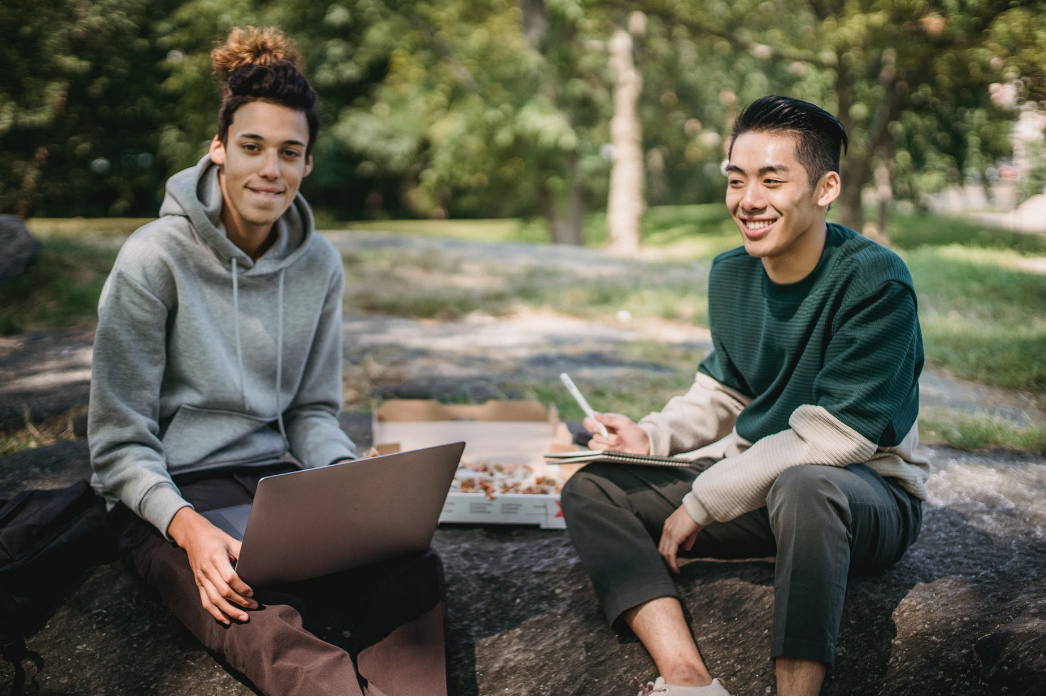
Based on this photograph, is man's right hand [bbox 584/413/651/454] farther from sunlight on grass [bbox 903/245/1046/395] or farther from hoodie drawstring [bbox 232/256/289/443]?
sunlight on grass [bbox 903/245/1046/395]

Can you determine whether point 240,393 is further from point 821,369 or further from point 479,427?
point 821,369

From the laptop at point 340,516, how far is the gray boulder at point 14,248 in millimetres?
4549

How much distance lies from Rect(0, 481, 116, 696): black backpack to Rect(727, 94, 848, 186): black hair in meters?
1.92

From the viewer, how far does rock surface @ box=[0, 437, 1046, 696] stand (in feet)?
6.04

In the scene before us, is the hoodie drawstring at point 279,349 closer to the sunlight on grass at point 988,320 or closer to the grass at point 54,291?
the grass at point 54,291

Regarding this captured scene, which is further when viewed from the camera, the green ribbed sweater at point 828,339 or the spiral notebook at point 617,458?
the spiral notebook at point 617,458

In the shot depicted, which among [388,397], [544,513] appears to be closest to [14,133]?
[388,397]

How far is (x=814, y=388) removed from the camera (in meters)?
1.92

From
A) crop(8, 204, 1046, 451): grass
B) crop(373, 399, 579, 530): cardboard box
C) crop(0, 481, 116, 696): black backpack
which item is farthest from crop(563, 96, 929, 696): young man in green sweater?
crop(8, 204, 1046, 451): grass

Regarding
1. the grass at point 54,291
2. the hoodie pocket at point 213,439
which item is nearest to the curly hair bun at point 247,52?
the hoodie pocket at point 213,439

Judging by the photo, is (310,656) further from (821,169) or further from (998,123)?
(998,123)

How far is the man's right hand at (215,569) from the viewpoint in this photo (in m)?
1.72

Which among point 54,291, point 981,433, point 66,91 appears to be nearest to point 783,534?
point 981,433

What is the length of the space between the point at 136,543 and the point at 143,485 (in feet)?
0.65
